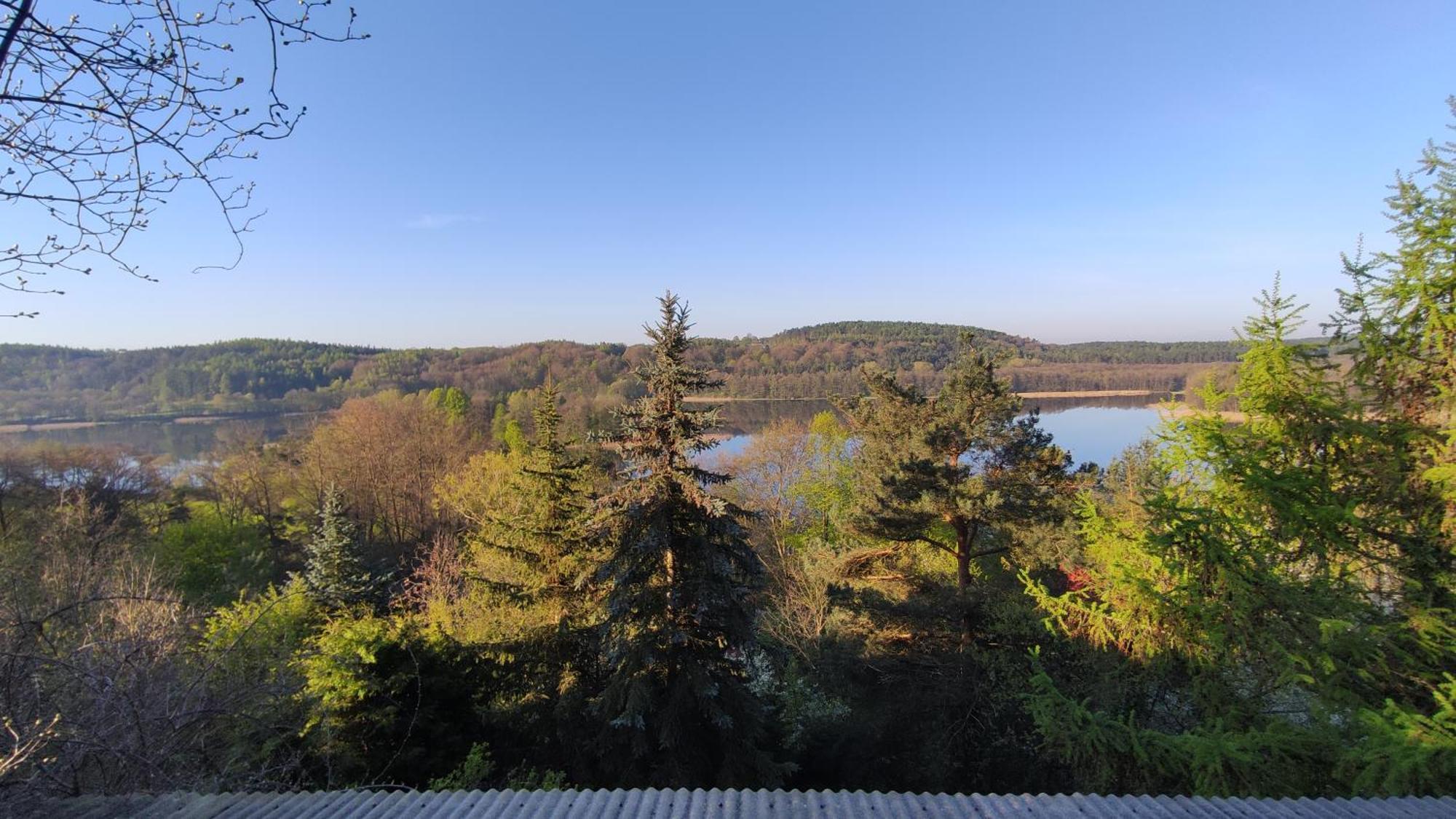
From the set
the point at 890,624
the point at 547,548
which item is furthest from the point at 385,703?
the point at 890,624

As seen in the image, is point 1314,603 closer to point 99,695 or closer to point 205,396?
point 99,695

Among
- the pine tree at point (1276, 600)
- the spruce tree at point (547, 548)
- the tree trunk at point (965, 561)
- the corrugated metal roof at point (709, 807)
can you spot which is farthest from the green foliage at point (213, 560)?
the pine tree at point (1276, 600)

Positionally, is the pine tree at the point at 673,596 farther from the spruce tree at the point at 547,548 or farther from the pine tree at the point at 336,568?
the pine tree at the point at 336,568

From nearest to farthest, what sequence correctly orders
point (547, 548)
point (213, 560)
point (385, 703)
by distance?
point (385, 703) → point (547, 548) → point (213, 560)

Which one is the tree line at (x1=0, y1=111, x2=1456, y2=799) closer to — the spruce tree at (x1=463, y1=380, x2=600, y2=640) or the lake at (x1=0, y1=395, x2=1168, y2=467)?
the spruce tree at (x1=463, y1=380, x2=600, y2=640)

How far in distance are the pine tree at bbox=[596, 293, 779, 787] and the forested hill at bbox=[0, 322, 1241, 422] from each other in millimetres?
33773

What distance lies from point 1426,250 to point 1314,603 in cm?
290

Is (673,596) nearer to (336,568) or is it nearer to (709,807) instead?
(709,807)

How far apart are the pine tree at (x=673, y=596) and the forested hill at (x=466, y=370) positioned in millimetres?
33773

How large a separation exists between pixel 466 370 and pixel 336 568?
2422 inches

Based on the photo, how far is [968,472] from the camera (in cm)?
1015

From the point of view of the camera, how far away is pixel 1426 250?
4.54m

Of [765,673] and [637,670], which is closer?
[637,670]

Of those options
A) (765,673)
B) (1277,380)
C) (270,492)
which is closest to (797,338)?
(270,492)
